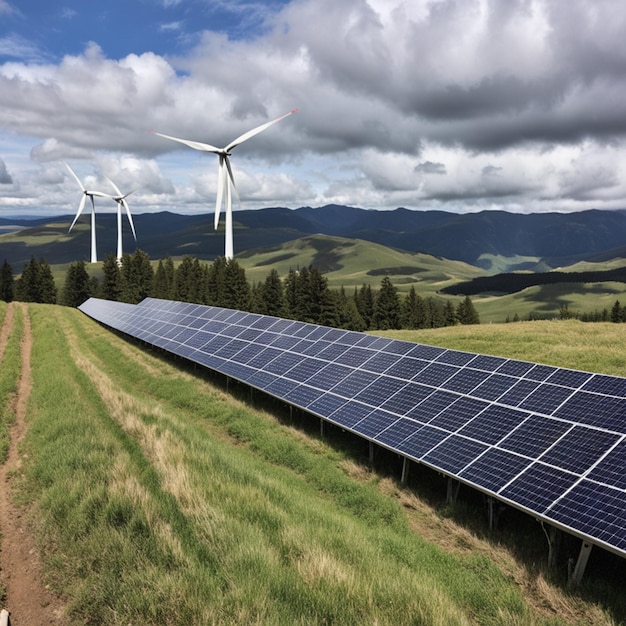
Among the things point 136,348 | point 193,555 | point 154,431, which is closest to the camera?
point 193,555

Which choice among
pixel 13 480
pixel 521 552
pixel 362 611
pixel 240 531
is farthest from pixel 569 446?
pixel 13 480

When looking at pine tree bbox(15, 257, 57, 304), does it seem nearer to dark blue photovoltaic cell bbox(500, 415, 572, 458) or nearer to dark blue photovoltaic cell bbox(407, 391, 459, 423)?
dark blue photovoltaic cell bbox(407, 391, 459, 423)

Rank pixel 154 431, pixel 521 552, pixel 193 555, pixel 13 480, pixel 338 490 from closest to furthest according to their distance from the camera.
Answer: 1. pixel 193 555
2. pixel 521 552
3. pixel 13 480
4. pixel 338 490
5. pixel 154 431

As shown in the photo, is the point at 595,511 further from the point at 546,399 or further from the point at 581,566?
the point at 546,399

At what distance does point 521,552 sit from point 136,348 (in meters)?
40.7

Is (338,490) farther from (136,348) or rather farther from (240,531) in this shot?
(136,348)

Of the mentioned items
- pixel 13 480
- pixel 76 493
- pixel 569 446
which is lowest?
pixel 13 480

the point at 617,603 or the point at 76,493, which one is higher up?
A: the point at 76,493

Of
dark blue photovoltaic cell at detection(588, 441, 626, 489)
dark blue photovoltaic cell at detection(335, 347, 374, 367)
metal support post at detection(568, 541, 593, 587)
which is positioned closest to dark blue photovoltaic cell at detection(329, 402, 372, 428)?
dark blue photovoltaic cell at detection(335, 347, 374, 367)

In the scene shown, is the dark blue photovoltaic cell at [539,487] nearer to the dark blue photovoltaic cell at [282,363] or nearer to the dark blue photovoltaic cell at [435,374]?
the dark blue photovoltaic cell at [435,374]

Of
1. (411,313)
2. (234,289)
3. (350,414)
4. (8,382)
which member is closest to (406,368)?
(350,414)

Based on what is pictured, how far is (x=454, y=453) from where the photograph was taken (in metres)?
14.9

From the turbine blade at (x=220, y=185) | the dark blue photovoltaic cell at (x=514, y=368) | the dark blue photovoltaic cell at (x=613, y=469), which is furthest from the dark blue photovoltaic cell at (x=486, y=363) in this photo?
the turbine blade at (x=220, y=185)

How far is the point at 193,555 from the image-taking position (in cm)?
974
